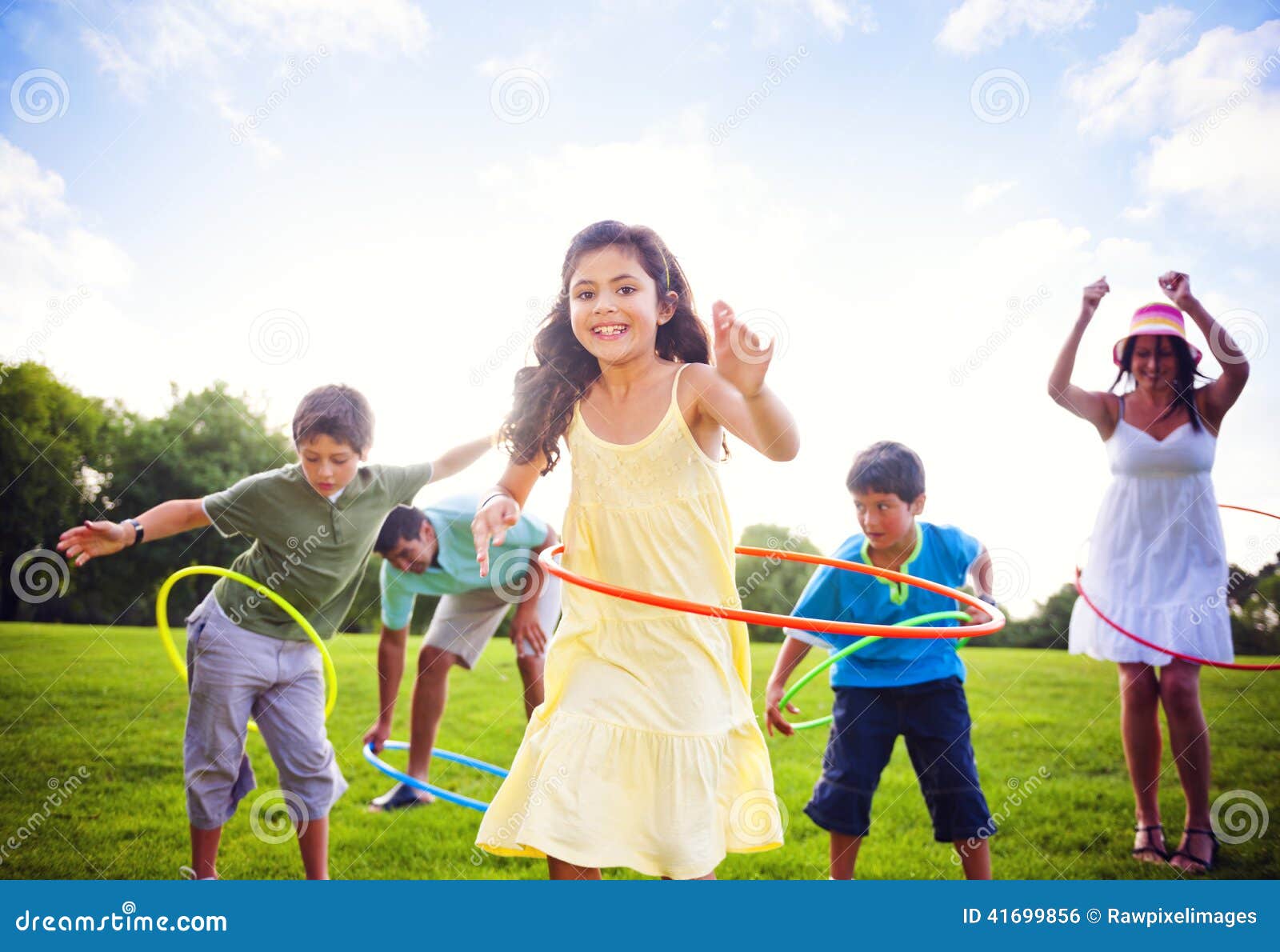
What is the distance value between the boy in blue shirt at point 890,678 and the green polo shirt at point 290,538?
1.72 metres

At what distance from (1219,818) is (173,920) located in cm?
436

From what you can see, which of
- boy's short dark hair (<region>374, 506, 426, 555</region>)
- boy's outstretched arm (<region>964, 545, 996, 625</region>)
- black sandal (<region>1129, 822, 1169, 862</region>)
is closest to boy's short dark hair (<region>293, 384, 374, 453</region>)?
boy's short dark hair (<region>374, 506, 426, 555</region>)

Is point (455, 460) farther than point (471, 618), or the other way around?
point (471, 618)

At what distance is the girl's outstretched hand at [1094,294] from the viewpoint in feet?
14.0

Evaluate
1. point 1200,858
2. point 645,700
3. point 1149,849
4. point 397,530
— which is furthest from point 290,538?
point 1200,858

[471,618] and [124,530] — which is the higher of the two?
[124,530]

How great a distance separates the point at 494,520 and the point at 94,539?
5.32ft

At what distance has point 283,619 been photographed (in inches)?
150

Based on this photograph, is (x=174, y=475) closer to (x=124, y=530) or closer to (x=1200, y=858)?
(x=124, y=530)

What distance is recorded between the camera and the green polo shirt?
3.79 metres

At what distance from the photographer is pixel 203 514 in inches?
147

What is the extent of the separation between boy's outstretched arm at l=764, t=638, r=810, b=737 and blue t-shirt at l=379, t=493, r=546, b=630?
1.79 metres

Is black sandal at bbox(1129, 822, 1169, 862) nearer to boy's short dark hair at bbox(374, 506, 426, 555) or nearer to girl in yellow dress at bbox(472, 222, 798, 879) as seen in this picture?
girl in yellow dress at bbox(472, 222, 798, 879)

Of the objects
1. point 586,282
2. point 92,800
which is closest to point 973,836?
point 586,282
